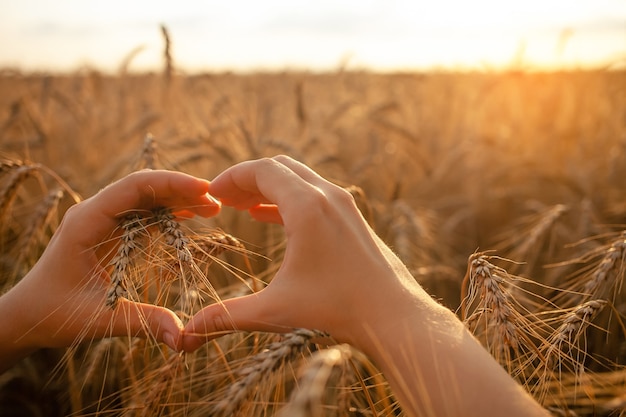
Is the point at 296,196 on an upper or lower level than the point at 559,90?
lower

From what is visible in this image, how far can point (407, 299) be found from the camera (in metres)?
0.94

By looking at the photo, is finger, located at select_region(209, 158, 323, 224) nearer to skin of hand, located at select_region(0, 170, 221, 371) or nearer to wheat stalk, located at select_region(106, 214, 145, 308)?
skin of hand, located at select_region(0, 170, 221, 371)

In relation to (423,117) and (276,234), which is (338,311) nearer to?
(276,234)

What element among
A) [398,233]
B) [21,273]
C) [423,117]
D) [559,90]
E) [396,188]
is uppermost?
[559,90]

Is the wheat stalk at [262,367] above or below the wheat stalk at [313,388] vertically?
below

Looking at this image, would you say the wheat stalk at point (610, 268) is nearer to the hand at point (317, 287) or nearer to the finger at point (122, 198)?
the hand at point (317, 287)

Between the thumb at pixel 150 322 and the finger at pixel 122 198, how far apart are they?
0.16 metres

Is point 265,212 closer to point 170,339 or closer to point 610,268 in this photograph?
point 170,339

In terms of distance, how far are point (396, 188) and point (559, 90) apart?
3892mm

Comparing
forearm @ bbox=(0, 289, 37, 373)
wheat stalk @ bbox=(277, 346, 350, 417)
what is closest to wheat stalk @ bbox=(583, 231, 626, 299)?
wheat stalk @ bbox=(277, 346, 350, 417)

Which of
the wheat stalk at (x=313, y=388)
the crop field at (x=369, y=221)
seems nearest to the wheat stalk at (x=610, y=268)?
the crop field at (x=369, y=221)

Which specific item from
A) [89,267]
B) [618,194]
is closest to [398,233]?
[89,267]

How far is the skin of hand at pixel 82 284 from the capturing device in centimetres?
104

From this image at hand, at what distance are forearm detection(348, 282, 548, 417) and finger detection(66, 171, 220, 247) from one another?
0.51 meters
